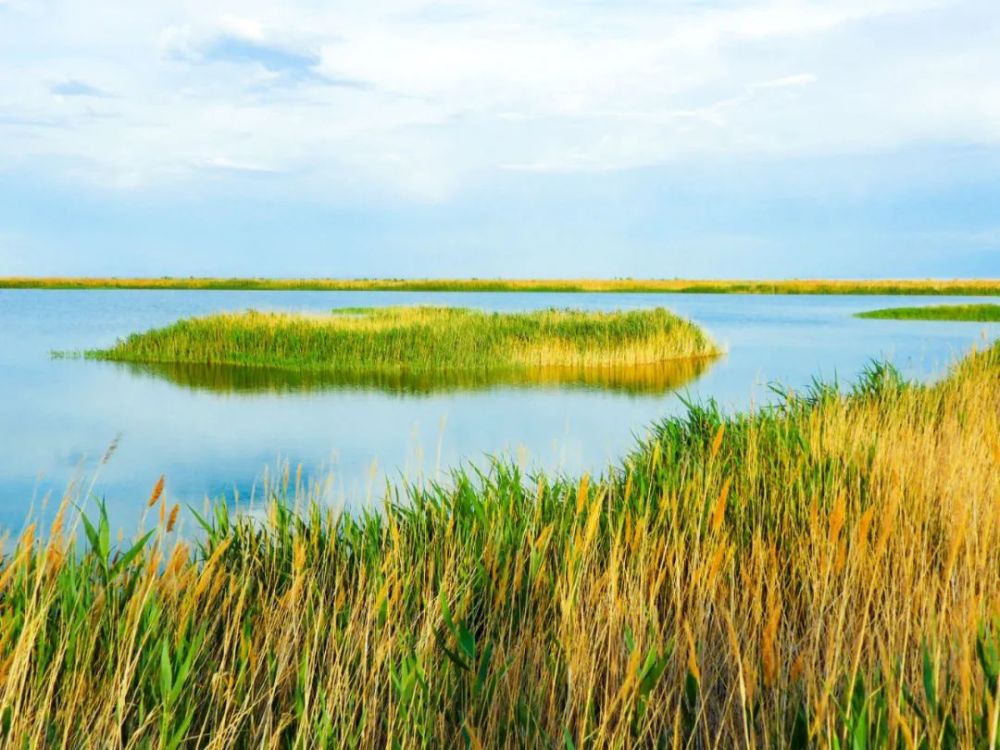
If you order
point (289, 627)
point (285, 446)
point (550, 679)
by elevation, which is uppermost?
point (289, 627)

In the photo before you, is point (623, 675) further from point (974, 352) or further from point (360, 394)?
point (360, 394)

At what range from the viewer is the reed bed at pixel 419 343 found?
2156 centimetres

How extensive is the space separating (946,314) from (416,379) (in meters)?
35.7

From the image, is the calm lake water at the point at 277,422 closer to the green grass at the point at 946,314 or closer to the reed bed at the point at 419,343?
the reed bed at the point at 419,343

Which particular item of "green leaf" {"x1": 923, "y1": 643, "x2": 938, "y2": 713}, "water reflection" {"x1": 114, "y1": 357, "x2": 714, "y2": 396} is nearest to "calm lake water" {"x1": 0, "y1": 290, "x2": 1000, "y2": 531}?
"water reflection" {"x1": 114, "y1": 357, "x2": 714, "y2": 396}

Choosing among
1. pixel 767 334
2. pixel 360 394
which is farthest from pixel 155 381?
pixel 767 334

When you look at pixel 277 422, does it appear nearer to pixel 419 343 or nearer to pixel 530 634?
pixel 419 343

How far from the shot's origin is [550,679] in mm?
3174

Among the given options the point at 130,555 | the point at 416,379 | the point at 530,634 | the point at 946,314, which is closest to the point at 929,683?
the point at 530,634

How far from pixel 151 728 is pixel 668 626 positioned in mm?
2208

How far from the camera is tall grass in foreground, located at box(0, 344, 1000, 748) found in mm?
2340

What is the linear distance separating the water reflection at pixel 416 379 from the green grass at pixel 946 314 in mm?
27310

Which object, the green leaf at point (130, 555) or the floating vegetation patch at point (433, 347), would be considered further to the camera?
the floating vegetation patch at point (433, 347)

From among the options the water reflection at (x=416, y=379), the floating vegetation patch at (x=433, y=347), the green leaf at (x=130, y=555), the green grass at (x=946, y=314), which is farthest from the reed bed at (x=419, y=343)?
the green grass at (x=946, y=314)
